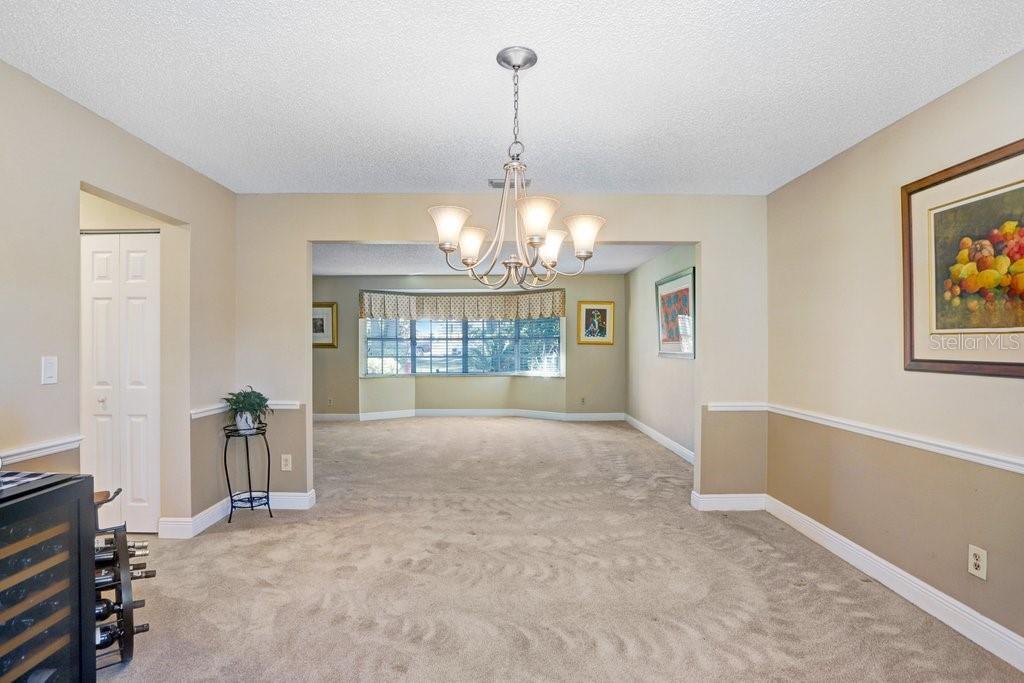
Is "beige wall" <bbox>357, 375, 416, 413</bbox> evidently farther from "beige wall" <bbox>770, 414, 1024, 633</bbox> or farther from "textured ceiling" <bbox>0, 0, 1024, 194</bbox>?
"beige wall" <bbox>770, 414, 1024, 633</bbox>

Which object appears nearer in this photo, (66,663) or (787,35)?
(66,663)

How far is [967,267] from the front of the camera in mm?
2285

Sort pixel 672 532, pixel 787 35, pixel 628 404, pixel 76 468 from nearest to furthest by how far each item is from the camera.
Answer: pixel 787 35, pixel 76 468, pixel 672 532, pixel 628 404

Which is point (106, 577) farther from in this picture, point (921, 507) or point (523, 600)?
point (921, 507)

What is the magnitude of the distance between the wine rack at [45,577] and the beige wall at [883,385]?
334 cm

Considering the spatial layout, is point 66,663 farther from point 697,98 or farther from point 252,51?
point 697,98

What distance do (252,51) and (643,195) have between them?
9.02 ft

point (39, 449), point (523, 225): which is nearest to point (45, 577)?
point (39, 449)

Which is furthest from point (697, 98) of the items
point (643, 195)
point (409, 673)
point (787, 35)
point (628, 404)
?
point (628, 404)

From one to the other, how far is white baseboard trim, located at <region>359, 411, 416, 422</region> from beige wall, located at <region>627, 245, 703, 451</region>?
3505mm

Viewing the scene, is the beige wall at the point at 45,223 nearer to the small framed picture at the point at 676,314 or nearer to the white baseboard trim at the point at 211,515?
the white baseboard trim at the point at 211,515

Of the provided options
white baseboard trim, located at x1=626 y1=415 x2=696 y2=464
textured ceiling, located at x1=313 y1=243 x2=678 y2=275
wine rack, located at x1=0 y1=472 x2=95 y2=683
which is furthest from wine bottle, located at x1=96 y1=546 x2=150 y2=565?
white baseboard trim, located at x1=626 y1=415 x2=696 y2=464

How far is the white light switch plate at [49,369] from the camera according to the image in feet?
7.50

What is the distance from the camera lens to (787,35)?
194cm
